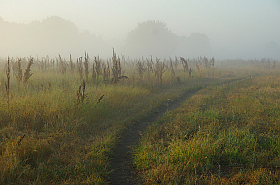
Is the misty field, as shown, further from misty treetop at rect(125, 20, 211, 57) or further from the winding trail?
misty treetop at rect(125, 20, 211, 57)

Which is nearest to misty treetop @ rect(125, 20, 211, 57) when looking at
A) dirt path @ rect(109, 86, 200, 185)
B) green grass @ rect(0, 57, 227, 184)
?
green grass @ rect(0, 57, 227, 184)

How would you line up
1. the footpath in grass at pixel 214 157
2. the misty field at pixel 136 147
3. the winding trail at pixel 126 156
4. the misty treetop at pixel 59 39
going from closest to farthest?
the footpath in grass at pixel 214 157, the misty field at pixel 136 147, the winding trail at pixel 126 156, the misty treetop at pixel 59 39

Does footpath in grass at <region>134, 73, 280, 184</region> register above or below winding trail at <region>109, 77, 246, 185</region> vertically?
above

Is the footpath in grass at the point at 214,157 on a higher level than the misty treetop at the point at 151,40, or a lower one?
lower

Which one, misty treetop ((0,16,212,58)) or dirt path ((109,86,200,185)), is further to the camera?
misty treetop ((0,16,212,58))

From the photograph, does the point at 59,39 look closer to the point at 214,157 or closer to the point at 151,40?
the point at 151,40

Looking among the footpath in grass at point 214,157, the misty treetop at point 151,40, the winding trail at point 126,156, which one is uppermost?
the misty treetop at point 151,40

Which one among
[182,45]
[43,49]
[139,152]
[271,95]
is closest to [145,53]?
[43,49]

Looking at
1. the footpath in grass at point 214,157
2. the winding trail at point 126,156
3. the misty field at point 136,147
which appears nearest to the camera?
the footpath in grass at point 214,157

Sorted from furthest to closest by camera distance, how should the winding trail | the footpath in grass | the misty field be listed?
1. the winding trail
2. the misty field
3. the footpath in grass

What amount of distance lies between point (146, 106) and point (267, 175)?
5232 millimetres

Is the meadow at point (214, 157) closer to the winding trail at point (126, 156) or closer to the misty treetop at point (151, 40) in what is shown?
the winding trail at point (126, 156)

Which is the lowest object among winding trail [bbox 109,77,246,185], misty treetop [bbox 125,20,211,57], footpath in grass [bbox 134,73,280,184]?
winding trail [bbox 109,77,246,185]

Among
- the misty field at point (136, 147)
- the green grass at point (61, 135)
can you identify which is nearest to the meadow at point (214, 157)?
the misty field at point (136, 147)
